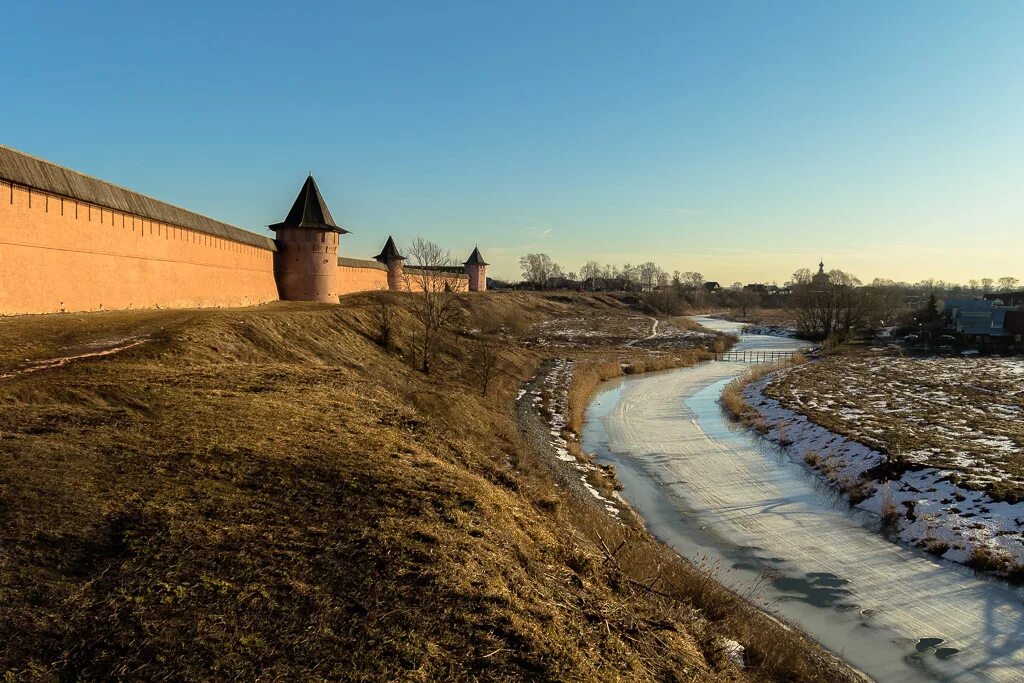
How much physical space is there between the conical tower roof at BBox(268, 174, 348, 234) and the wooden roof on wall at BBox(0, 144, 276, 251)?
5.92 meters

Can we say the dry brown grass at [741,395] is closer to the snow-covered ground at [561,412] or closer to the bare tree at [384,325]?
the snow-covered ground at [561,412]

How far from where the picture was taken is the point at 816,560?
34.8 ft

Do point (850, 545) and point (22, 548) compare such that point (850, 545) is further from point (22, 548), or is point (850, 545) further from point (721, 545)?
point (22, 548)

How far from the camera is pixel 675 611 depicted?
6891mm

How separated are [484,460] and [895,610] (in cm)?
632

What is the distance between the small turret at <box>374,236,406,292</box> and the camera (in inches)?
1924

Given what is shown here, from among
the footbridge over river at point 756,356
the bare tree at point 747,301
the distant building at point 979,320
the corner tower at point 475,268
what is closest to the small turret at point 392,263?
the corner tower at point 475,268

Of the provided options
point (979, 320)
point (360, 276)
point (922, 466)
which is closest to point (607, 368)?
point (360, 276)

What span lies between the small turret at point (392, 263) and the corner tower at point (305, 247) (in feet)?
59.7

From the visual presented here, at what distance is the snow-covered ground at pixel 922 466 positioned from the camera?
10789 mm

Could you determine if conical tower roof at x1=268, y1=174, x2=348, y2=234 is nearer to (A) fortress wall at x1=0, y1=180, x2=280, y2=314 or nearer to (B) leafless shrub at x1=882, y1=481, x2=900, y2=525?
(A) fortress wall at x1=0, y1=180, x2=280, y2=314

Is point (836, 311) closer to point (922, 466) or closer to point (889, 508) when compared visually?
point (922, 466)

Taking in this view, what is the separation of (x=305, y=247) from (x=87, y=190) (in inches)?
539

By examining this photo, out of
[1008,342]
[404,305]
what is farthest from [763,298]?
[404,305]
